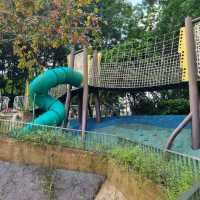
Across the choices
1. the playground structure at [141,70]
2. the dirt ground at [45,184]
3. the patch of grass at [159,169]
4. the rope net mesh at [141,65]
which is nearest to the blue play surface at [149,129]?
the playground structure at [141,70]

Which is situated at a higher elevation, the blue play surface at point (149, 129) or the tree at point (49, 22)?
the tree at point (49, 22)

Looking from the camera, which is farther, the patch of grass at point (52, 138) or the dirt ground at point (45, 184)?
the patch of grass at point (52, 138)

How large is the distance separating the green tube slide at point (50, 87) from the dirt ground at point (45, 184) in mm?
3400

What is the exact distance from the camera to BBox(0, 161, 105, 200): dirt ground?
8703 mm

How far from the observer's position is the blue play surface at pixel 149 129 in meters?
10.2

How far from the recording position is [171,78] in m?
11.0

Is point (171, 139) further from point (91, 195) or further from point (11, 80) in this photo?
point (11, 80)

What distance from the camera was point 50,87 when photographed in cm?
1306

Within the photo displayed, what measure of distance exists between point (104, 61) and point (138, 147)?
21.1ft

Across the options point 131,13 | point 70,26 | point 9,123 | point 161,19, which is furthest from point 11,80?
point 70,26

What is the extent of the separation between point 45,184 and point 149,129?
488 centimetres

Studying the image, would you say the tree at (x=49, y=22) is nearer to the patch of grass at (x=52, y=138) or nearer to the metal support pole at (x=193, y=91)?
the patch of grass at (x=52, y=138)

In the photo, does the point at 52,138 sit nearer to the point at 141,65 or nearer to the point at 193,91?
the point at 193,91

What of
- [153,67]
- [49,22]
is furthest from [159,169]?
[153,67]
